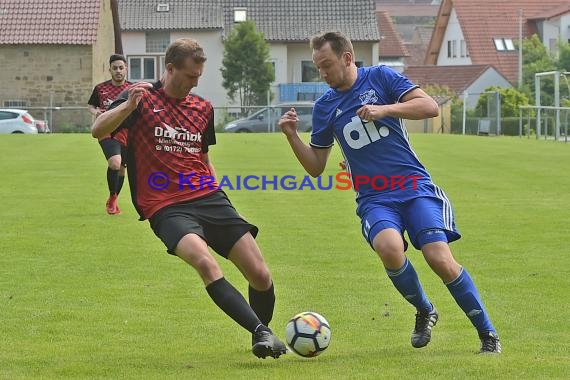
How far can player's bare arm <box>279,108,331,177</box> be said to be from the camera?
7.88 meters

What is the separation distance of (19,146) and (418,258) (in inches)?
916

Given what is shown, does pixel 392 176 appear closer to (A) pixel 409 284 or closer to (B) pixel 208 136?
(A) pixel 409 284

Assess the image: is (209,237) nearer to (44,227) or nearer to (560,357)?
(560,357)

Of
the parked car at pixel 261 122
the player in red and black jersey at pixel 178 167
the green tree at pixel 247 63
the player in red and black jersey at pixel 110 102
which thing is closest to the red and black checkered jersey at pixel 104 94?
the player in red and black jersey at pixel 110 102

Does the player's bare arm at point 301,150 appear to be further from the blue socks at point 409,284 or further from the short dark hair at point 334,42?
the blue socks at point 409,284

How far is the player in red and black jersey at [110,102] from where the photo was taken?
634 inches

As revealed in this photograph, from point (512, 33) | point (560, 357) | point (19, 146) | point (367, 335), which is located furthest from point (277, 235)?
point (512, 33)

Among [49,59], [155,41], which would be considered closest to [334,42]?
[49,59]

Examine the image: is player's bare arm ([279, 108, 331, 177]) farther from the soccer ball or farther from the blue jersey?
the soccer ball

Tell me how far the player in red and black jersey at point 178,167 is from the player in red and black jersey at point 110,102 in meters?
8.40

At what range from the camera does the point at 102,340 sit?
802 cm

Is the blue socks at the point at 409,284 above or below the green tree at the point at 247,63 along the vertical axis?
below

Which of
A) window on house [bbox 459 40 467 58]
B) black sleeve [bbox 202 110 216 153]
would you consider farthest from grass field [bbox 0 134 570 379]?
window on house [bbox 459 40 467 58]

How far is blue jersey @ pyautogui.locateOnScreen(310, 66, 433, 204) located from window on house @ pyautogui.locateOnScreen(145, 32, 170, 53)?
215 feet
